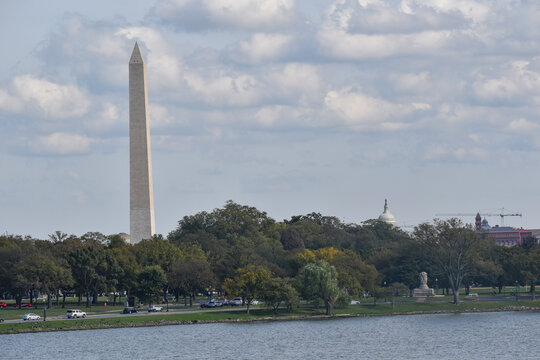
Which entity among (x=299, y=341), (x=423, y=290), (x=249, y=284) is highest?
(x=249, y=284)

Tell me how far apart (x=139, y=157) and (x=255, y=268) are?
30969mm

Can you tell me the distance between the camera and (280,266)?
5271 inches

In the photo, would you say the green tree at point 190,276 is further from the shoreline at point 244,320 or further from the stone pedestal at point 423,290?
the stone pedestal at point 423,290

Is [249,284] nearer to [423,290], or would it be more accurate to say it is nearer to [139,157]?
[423,290]

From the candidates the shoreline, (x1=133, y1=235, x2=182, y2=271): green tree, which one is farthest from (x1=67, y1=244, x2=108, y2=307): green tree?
the shoreline

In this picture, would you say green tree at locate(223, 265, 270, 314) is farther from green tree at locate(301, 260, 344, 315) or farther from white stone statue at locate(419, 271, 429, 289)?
white stone statue at locate(419, 271, 429, 289)

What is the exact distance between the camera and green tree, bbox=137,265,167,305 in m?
116

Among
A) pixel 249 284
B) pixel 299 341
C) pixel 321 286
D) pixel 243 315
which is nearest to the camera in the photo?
pixel 299 341

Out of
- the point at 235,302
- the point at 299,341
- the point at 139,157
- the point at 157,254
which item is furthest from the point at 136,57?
the point at 299,341

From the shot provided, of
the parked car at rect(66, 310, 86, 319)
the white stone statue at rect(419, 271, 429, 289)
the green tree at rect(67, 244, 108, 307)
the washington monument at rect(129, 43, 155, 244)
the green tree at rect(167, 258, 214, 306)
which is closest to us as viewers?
the parked car at rect(66, 310, 86, 319)

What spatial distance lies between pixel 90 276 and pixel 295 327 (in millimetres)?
29782

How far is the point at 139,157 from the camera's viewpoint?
138375mm

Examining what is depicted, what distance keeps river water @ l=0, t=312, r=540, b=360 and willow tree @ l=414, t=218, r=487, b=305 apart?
22.7 metres

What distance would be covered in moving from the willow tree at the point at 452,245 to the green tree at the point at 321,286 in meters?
21.2
